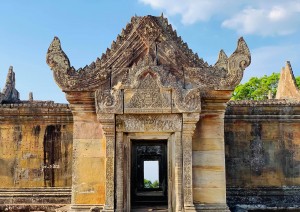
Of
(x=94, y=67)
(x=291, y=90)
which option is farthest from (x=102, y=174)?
(x=291, y=90)

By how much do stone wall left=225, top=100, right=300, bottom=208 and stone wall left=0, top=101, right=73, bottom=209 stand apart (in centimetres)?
522

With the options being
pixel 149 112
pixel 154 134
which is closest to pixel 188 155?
pixel 154 134

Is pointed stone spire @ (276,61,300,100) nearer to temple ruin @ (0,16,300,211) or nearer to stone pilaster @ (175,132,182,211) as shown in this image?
temple ruin @ (0,16,300,211)

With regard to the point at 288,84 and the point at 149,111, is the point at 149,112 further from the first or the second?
the point at 288,84

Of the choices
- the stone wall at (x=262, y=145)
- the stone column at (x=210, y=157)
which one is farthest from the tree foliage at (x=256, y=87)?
the stone column at (x=210, y=157)

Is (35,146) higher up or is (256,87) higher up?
(256,87)

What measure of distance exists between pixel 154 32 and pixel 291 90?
10.7 metres

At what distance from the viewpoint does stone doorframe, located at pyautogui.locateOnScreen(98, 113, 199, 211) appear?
8927 millimetres

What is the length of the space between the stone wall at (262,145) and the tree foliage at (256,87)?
25.6m

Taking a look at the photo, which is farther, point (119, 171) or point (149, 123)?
point (149, 123)

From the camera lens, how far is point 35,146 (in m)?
12.9

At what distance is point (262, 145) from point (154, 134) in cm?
489

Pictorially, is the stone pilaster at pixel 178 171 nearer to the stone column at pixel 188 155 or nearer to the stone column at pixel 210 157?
the stone column at pixel 188 155

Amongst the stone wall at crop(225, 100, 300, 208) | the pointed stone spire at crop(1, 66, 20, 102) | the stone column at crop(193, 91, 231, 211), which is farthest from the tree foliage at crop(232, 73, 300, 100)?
the stone column at crop(193, 91, 231, 211)
